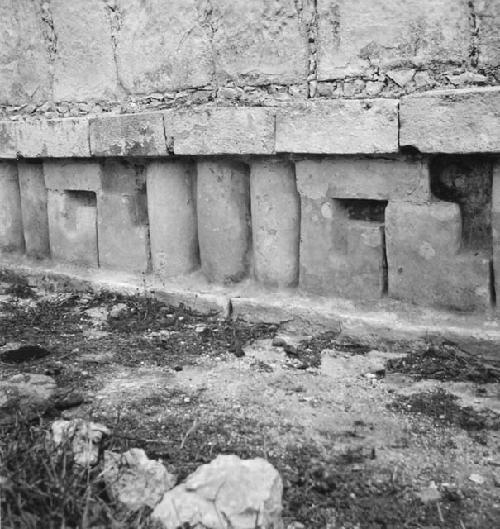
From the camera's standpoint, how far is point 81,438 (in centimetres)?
266

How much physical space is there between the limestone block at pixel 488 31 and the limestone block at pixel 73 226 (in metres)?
3.09

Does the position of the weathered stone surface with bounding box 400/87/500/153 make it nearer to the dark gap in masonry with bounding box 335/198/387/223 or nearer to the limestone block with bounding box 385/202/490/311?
the limestone block with bounding box 385/202/490/311

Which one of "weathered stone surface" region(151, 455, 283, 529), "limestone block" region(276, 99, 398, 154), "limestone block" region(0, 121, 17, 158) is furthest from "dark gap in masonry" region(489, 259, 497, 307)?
"limestone block" region(0, 121, 17, 158)

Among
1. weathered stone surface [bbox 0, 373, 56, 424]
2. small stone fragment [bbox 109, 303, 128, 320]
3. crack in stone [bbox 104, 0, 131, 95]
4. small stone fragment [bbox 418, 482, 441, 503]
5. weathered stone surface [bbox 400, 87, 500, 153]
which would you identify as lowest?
small stone fragment [bbox 418, 482, 441, 503]

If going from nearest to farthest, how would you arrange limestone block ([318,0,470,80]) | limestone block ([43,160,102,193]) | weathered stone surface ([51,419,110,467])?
weathered stone surface ([51,419,110,467]) < limestone block ([318,0,470,80]) < limestone block ([43,160,102,193])

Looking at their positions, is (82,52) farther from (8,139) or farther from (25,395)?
(25,395)

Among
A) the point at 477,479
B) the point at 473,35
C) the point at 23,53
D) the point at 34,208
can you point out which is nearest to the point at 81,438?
the point at 477,479

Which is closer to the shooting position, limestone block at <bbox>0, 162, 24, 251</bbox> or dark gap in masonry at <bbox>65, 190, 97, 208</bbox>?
dark gap in masonry at <bbox>65, 190, 97, 208</bbox>

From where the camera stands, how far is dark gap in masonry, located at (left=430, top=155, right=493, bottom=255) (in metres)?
3.85

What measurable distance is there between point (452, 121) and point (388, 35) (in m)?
0.65

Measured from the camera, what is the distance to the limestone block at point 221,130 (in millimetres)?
4238

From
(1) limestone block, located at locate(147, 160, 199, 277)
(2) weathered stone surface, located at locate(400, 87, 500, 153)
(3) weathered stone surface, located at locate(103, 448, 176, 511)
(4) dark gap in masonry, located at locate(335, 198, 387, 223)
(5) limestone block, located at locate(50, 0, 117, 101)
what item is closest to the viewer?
(3) weathered stone surface, located at locate(103, 448, 176, 511)

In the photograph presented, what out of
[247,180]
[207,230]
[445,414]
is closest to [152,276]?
[207,230]

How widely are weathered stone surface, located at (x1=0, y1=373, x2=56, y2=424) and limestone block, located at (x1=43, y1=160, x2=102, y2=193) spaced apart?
6.47 ft
